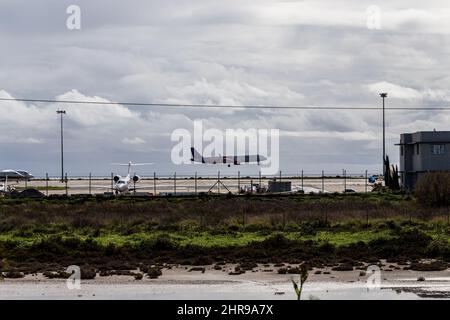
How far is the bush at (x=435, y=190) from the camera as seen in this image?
49.1 m

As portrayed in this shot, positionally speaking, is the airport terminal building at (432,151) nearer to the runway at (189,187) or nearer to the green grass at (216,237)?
the runway at (189,187)

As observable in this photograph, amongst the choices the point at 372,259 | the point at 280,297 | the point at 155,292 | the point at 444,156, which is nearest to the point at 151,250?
the point at 372,259

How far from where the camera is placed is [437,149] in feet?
234

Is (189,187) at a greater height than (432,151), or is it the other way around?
(432,151)

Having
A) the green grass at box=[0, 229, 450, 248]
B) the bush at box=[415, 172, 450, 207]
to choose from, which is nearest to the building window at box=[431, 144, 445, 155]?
the bush at box=[415, 172, 450, 207]

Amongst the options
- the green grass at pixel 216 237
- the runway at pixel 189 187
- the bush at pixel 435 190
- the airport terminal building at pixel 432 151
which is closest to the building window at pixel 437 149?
the airport terminal building at pixel 432 151

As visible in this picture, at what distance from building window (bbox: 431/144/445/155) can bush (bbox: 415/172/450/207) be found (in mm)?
21330

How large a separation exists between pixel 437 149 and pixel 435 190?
75.1ft

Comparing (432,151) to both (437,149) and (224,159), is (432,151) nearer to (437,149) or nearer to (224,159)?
(437,149)

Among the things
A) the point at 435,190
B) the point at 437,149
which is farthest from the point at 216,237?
the point at 437,149

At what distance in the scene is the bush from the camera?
49125mm

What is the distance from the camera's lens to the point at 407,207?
1933 inches

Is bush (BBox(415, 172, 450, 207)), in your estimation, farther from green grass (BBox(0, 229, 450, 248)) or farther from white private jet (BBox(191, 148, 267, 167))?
white private jet (BBox(191, 148, 267, 167))

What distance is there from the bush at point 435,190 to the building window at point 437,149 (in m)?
21.3
